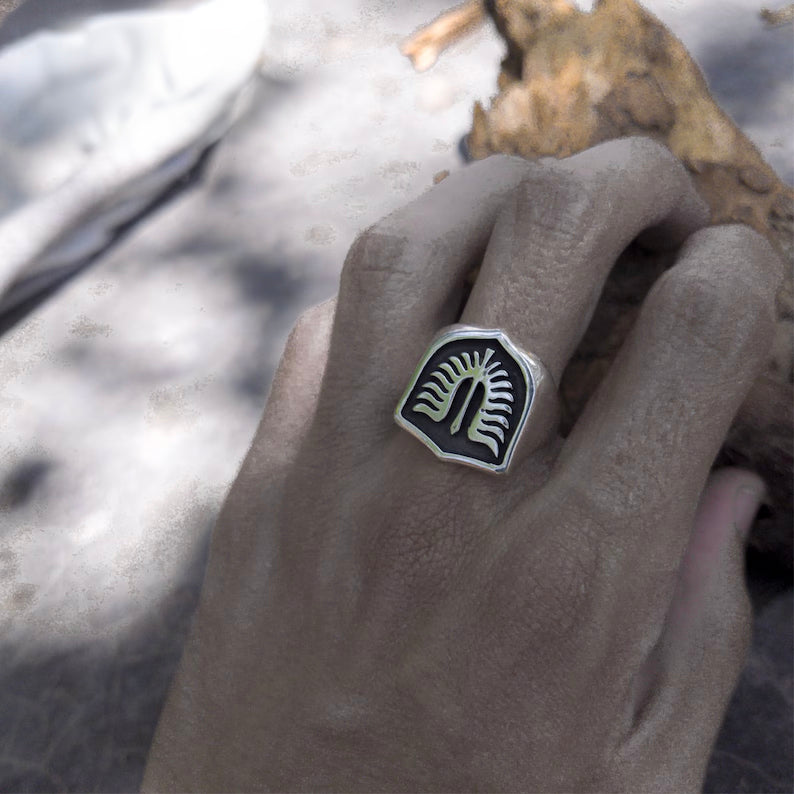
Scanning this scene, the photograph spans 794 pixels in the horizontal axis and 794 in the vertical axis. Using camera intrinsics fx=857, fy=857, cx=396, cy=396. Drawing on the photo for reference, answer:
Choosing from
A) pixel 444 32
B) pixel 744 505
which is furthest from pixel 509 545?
pixel 444 32

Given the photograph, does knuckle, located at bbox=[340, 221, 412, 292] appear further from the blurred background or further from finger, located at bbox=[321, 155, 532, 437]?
the blurred background

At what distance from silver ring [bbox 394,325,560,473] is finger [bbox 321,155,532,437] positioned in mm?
49

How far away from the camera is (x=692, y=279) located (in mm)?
695

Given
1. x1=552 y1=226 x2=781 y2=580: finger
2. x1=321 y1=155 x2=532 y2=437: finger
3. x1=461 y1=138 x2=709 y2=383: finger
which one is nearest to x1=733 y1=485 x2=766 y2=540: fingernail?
x1=552 y1=226 x2=781 y2=580: finger

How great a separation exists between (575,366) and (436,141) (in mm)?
656

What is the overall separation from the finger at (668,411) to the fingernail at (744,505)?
114 millimetres

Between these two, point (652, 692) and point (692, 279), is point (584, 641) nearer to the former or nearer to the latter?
point (652, 692)

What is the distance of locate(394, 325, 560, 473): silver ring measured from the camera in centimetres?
71

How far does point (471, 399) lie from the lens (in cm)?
73

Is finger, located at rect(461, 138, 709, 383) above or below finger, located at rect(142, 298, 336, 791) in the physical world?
above

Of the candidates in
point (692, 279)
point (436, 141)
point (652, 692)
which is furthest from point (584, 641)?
point (436, 141)

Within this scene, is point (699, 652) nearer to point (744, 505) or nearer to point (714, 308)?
point (744, 505)

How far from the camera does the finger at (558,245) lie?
2.41 ft

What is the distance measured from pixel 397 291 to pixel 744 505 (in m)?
0.38
